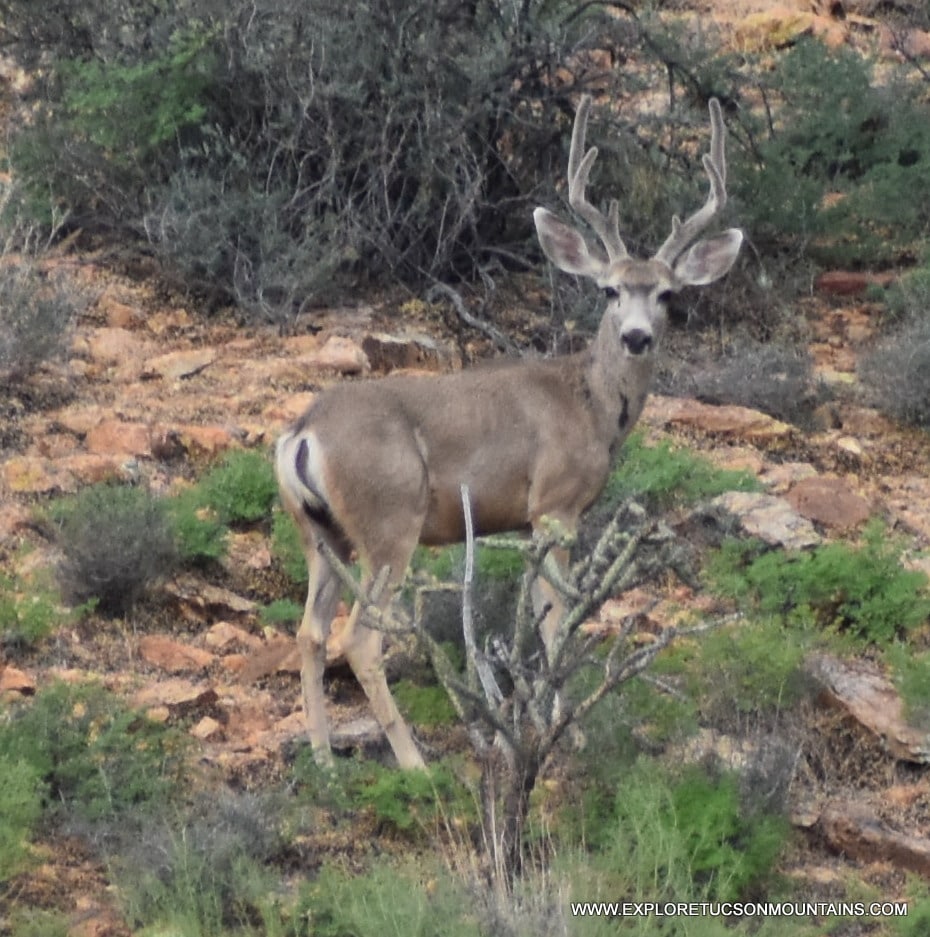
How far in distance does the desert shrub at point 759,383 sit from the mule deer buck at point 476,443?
3.01 meters

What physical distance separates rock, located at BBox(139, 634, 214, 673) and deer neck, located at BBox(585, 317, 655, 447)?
210cm

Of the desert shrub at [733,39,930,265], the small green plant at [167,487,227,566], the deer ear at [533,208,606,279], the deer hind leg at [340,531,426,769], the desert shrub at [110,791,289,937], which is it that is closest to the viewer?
the desert shrub at [110,791,289,937]

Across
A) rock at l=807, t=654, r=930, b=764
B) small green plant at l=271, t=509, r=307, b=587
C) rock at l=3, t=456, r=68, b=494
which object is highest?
rock at l=3, t=456, r=68, b=494

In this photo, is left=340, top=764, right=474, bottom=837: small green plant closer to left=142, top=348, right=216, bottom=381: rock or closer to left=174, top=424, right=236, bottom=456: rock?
left=174, top=424, right=236, bottom=456: rock

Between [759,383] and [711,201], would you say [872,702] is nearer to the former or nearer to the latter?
[711,201]

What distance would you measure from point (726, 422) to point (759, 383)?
2.08ft

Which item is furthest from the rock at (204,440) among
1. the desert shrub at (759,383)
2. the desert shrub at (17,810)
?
the desert shrub at (17,810)

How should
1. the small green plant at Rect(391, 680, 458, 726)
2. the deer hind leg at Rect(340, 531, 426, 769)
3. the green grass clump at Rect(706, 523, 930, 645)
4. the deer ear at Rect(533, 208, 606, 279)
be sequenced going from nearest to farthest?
the deer hind leg at Rect(340, 531, 426, 769) → the small green plant at Rect(391, 680, 458, 726) → the green grass clump at Rect(706, 523, 930, 645) → the deer ear at Rect(533, 208, 606, 279)

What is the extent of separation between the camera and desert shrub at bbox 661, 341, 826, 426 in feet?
41.4

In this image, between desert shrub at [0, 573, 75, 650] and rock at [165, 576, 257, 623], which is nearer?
desert shrub at [0, 573, 75, 650]

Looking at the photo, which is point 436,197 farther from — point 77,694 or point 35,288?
point 77,694

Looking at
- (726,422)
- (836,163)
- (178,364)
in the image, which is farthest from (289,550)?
(836,163)

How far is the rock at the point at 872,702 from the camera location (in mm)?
8164

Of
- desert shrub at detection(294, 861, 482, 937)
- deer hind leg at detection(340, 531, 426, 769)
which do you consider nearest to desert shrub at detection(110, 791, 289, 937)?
desert shrub at detection(294, 861, 482, 937)
